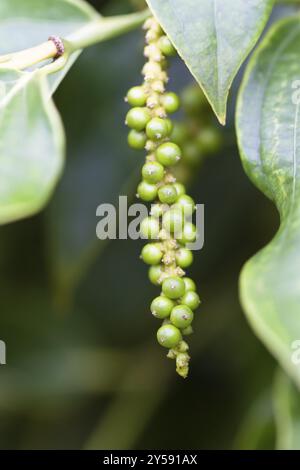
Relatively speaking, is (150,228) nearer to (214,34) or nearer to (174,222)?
(174,222)

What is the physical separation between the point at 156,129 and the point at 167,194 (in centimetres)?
5

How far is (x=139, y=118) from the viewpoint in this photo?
2.02 ft

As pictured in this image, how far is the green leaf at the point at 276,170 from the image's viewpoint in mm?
487

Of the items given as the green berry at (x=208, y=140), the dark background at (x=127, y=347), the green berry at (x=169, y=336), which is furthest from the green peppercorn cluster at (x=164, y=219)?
the dark background at (x=127, y=347)

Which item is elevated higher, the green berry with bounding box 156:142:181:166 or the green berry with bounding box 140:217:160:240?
the green berry with bounding box 156:142:181:166

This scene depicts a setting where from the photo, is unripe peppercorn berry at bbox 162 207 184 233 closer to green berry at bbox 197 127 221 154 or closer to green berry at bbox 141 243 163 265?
green berry at bbox 141 243 163 265

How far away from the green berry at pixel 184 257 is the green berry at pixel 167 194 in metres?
0.04

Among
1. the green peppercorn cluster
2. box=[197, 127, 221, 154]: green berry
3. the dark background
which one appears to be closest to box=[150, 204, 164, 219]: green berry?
the green peppercorn cluster

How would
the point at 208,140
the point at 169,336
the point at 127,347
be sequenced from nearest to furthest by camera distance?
1. the point at 169,336
2. the point at 208,140
3. the point at 127,347

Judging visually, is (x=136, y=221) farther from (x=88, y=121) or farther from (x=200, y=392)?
(x=200, y=392)

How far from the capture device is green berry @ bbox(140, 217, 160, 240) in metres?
0.60

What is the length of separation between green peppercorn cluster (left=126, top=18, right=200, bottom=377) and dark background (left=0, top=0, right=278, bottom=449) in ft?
1.36

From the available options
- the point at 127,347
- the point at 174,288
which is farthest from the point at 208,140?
the point at 127,347

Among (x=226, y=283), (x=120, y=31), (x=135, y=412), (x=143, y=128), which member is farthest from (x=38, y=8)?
(x=135, y=412)
